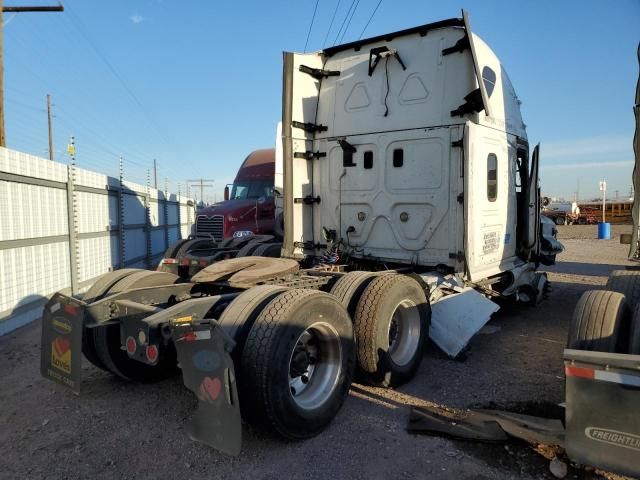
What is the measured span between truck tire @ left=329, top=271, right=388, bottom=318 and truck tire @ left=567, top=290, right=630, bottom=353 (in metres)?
1.92

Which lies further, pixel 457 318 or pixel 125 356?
pixel 457 318

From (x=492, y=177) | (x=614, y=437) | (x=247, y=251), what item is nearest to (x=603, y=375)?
(x=614, y=437)

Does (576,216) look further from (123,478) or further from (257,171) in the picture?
(123,478)

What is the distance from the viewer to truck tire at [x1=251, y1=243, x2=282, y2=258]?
677 cm

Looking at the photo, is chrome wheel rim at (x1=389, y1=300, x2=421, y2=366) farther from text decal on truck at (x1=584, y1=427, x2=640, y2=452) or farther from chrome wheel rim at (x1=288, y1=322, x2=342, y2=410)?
text decal on truck at (x1=584, y1=427, x2=640, y2=452)

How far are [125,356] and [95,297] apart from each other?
27.8 inches

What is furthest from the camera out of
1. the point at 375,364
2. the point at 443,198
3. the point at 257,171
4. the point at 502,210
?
the point at 257,171

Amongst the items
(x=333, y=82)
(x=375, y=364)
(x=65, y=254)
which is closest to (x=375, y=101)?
(x=333, y=82)

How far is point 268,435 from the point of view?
3.55 meters

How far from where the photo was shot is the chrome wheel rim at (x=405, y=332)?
193 inches

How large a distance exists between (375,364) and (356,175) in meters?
2.87

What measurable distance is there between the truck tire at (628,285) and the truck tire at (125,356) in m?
4.34

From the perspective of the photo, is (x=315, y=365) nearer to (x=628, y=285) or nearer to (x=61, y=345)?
→ (x=61, y=345)

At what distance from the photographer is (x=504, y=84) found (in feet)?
21.9
